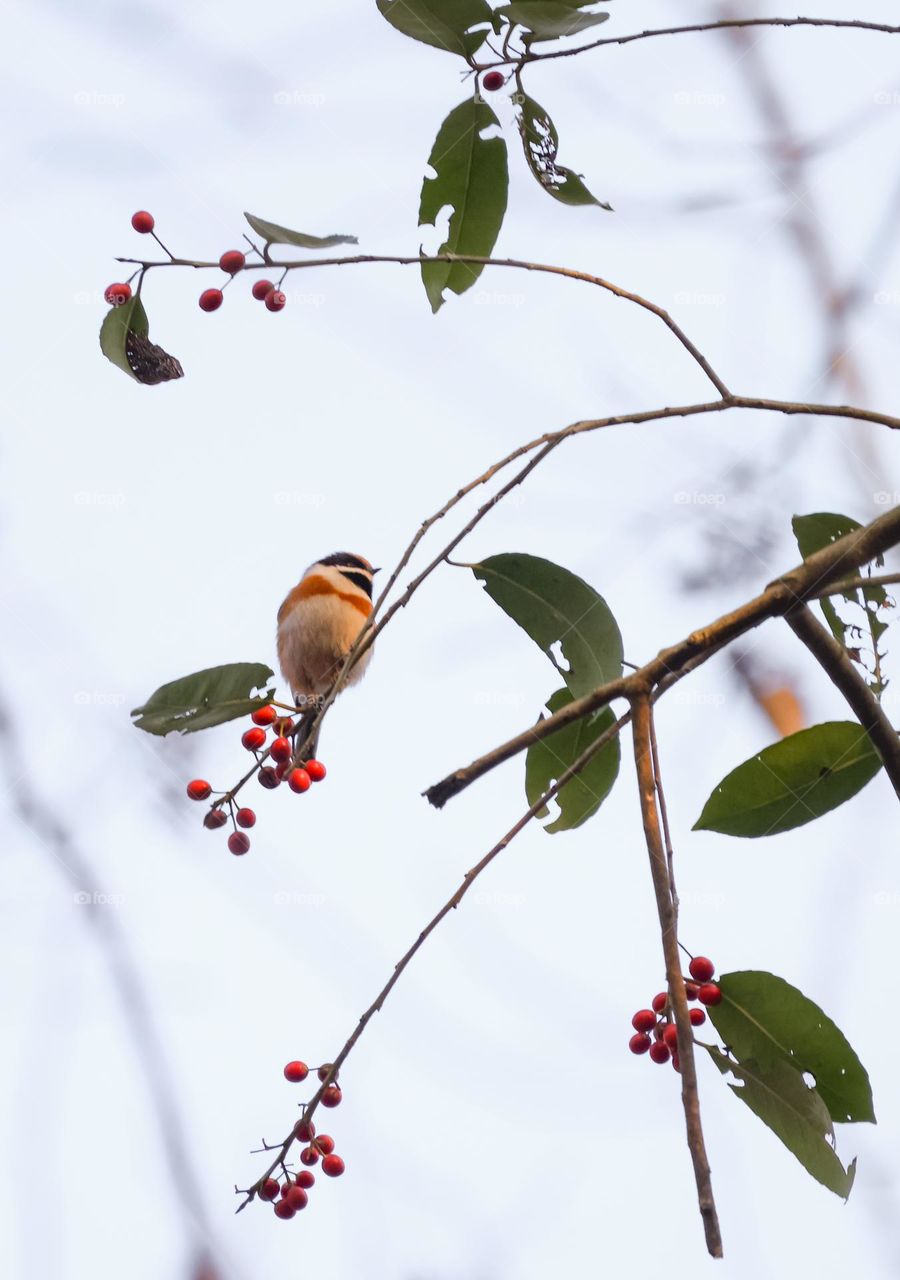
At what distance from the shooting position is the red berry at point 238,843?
1.47 meters

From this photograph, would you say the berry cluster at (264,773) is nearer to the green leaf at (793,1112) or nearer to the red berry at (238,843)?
the red berry at (238,843)

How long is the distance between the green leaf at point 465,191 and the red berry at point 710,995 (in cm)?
98

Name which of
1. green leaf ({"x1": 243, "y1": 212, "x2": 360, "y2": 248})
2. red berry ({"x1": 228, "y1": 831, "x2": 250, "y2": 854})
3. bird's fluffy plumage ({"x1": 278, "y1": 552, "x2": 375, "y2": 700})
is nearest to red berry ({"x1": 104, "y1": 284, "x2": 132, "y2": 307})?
green leaf ({"x1": 243, "y1": 212, "x2": 360, "y2": 248})

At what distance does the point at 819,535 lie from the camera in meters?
1.64

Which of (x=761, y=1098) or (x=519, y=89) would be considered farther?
(x=519, y=89)

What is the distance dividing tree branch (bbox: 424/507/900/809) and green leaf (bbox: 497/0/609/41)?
29.0 inches

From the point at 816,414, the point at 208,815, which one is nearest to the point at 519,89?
the point at 816,414

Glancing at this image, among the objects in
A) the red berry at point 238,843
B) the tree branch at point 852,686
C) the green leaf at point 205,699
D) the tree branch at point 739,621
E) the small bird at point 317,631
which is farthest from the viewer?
the small bird at point 317,631

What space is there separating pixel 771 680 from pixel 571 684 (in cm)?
194

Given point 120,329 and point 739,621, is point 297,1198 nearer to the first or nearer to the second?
point 739,621

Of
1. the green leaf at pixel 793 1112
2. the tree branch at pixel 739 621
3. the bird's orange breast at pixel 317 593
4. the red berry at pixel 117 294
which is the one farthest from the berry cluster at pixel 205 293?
the bird's orange breast at pixel 317 593

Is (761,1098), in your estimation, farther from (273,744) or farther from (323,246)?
(323,246)

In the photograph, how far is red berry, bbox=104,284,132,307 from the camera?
5.19 feet

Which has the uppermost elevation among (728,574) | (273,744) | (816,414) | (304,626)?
(728,574)
